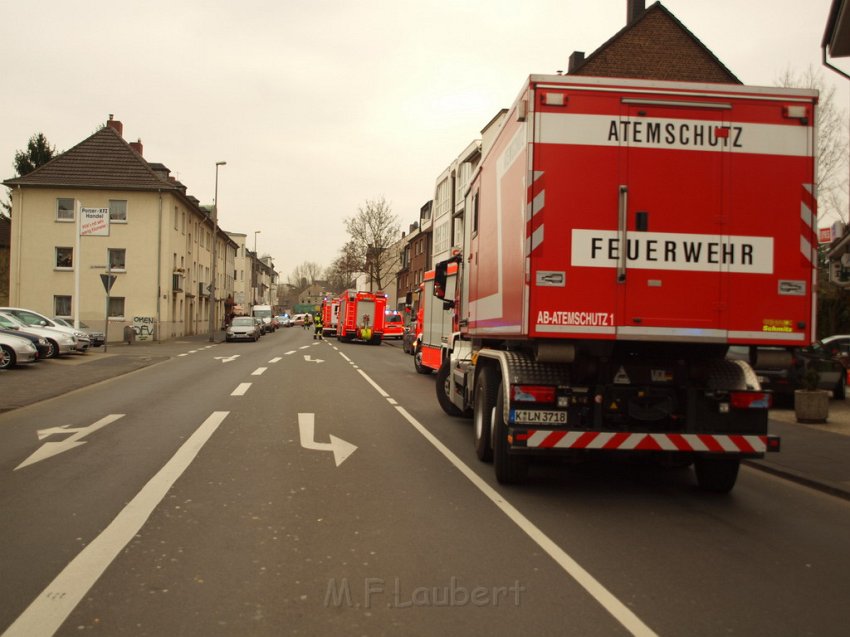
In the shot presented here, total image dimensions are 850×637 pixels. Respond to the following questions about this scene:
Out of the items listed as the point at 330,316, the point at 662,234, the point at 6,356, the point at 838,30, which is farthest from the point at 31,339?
the point at 330,316

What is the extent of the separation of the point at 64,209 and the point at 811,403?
39.8 m

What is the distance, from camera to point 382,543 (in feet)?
16.4

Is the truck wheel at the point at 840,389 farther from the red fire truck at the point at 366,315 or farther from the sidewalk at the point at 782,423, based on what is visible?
the red fire truck at the point at 366,315

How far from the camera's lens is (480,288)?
28.9ft

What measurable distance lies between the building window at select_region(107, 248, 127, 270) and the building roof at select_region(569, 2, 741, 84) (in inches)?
1040

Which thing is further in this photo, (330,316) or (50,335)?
(330,316)

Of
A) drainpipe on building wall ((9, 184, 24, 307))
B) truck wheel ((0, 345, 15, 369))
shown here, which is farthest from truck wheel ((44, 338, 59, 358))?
drainpipe on building wall ((9, 184, 24, 307))

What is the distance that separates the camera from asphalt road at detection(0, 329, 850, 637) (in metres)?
3.79

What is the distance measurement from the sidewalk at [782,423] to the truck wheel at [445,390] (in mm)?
4671

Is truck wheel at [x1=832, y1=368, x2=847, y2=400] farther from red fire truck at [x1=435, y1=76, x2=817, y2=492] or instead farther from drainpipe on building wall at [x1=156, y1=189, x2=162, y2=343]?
drainpipe on building wall at [x1=156, y1=189, x2=162, y2=343]

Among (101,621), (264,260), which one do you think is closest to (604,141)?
(101,621)

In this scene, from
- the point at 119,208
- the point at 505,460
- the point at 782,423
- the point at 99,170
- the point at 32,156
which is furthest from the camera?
the point at 32,156

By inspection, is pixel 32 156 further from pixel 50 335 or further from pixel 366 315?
pixel 50 335

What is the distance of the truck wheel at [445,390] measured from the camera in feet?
38.8
